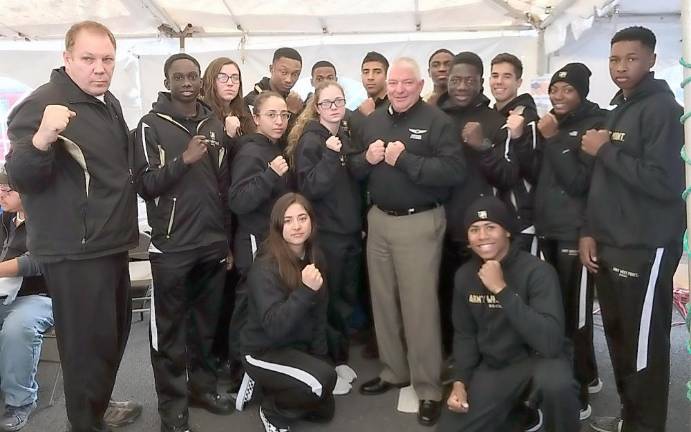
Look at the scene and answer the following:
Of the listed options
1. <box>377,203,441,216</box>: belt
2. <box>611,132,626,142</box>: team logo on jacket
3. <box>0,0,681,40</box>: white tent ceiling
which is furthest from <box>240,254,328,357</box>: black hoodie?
<box>0,0,681,40</box>: white tent ceiling

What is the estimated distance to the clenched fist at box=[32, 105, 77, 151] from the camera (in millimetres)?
1783

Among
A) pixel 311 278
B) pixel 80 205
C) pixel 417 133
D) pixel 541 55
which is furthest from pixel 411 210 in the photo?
pixel 541 55

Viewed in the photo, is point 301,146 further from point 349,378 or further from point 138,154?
point 349,378

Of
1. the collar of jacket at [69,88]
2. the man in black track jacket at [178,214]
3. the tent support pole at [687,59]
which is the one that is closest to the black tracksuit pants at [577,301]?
the tent support pole at [687,59]

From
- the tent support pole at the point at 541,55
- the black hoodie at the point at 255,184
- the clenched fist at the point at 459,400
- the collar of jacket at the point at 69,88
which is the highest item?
the tent support pole at the point at 541,55

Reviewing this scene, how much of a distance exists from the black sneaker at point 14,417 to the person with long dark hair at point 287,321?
3.66ft

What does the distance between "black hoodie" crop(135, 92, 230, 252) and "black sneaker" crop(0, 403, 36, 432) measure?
1.12 m

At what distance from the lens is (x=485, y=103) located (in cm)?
286

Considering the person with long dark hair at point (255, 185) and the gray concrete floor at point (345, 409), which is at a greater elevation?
the person with long dark hair at point (255, 185)

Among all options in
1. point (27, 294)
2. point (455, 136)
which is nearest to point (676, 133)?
point (455, 136)

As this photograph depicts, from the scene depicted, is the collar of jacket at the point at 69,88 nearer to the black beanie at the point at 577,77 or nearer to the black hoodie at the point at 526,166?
the black hoodie at the point at 526,166

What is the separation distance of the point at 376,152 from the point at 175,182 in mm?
899

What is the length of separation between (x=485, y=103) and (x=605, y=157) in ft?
2.72

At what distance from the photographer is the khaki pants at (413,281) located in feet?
8.50
